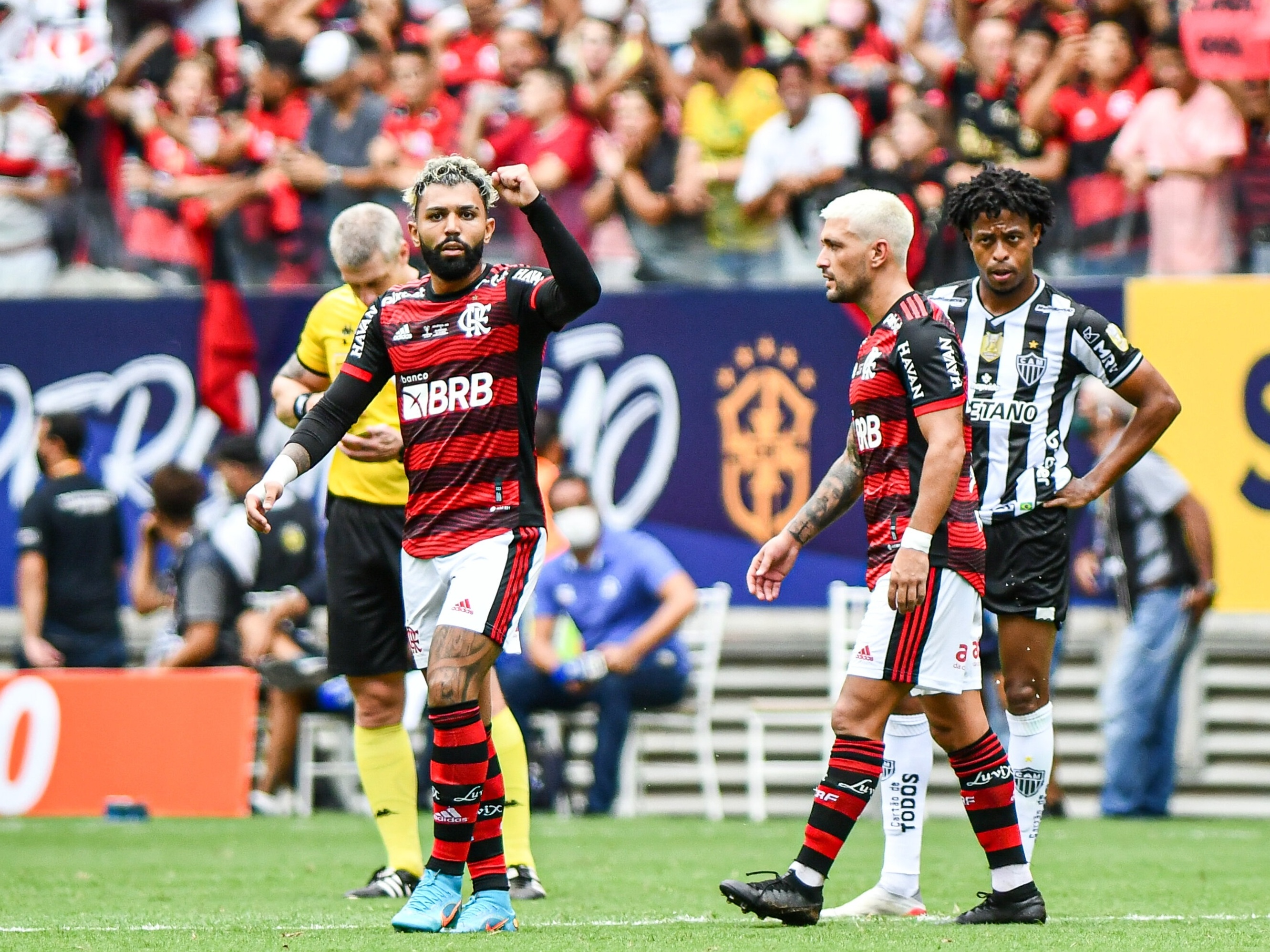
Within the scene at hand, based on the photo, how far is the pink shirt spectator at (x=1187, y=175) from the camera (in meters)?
12.2

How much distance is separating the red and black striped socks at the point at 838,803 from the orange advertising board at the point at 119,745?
7.10m

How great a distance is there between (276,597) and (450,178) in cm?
724

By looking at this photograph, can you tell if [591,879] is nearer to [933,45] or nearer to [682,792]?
[682,792]

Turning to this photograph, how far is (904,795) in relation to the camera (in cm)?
699

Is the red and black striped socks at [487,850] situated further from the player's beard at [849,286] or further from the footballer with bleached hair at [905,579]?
the player's beard at [849,286]

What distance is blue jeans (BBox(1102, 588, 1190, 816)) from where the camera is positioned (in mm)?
12156

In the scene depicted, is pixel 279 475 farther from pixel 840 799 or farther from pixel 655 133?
pixel 655 133

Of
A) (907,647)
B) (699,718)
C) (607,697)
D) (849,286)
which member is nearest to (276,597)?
(607,697)

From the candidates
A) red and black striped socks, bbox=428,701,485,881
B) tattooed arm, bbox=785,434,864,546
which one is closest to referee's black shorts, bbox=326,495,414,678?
red and black striped socks, bbox=428,701,485,881

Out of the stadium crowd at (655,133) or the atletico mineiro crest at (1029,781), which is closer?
the atletico mineiro crest at (1029,781)

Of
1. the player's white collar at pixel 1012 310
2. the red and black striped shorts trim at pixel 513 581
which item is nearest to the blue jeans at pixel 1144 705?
the player's white collar at pixel 1012 310

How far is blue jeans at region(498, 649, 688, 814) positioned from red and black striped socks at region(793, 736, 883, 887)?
6.44 metres

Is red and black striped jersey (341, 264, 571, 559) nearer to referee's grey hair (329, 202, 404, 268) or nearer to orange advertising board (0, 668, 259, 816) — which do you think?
referee's grey hair (329, 202, 404, 268)

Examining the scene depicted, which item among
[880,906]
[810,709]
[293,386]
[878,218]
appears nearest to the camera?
[878,218]
